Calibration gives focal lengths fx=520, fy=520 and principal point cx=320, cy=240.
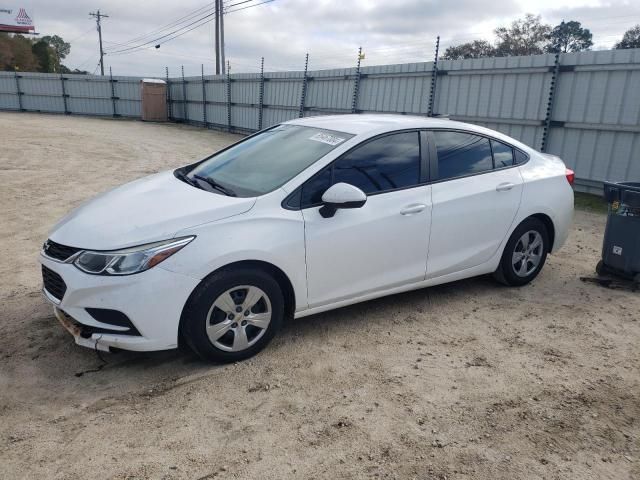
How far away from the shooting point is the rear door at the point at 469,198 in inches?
167

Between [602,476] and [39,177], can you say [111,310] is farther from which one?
[39,177]

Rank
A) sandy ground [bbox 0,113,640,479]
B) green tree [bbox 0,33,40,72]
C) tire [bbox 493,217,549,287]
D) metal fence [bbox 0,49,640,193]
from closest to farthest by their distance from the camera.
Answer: sandy ground [bbox 0,113,640,479] → tire [bbox 493,217,549,287] → metal fence [bbox 0,49,640,193] → green tree [bbox 0,33,40,72]

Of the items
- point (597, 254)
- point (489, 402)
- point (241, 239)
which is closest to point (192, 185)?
point (241, 239)

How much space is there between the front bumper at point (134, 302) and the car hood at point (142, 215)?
213mm

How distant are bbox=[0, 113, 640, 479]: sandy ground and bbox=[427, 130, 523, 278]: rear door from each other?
0.50m

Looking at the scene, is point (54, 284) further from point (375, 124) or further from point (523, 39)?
point (523, 39)

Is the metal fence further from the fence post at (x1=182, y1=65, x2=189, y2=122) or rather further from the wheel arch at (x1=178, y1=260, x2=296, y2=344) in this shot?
the fence post at (x1=182, y1=65, x2=189, y2=122)

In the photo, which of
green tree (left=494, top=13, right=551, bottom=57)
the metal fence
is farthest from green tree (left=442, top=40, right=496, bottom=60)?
the metal fence

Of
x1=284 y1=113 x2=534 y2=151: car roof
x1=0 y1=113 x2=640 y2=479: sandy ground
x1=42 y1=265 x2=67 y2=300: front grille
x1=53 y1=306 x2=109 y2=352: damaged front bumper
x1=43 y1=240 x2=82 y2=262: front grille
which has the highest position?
x1=284 y1=113 x2=534 y2=151: car roof

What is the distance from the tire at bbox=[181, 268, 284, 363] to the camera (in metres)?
3.21

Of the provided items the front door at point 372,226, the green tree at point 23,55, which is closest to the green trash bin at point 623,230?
the front door at point 372,226

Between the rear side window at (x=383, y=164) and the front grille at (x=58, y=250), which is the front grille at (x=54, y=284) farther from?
the rear side window at (x=383, y=164)

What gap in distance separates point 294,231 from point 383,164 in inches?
39.2

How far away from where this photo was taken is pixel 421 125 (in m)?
4.32
